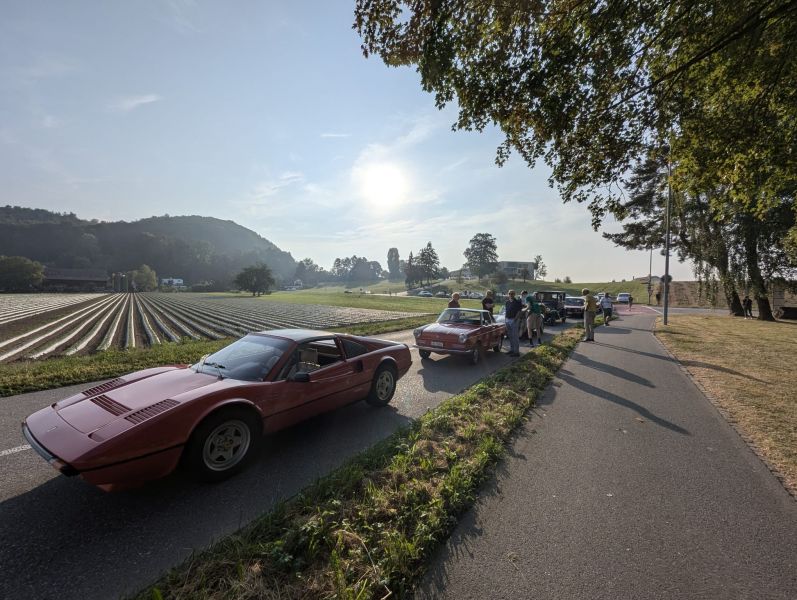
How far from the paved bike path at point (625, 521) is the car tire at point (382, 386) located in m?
2.24

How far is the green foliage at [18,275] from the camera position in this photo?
72812 millimetres

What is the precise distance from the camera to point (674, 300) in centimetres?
4894

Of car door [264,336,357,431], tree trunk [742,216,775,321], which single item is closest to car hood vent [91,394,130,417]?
car door [264,336,357,431]

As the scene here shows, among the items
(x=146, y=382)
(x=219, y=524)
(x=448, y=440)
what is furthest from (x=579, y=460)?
(x=146, y=382)

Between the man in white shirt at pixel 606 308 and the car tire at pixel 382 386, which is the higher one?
the man in white shirt at pixel 606 308

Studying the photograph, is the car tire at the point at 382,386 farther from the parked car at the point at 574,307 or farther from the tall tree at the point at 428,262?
the tall tree at the point at 428,262

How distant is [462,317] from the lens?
10.0m

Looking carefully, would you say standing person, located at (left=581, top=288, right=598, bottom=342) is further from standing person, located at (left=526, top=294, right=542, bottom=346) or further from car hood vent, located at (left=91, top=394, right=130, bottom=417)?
car hood vent, located at (left=91, top=394, right=130, bottom=417)

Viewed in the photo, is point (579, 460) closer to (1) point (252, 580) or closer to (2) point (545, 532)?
(2) point (545, 532)

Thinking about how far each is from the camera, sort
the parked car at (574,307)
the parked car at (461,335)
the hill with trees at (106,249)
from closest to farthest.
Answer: the parked car at (461,335), the parked car at (574,307), the hill with trees at (106,249)

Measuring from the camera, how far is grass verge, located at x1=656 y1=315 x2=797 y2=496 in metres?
4.34

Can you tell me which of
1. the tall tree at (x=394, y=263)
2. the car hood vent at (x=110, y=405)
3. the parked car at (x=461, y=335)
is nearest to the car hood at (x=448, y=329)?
the parked car at (x=461, y=335)

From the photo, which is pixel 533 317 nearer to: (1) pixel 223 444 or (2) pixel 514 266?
(1) pixel 223 444

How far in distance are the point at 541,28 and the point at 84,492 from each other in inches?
336
